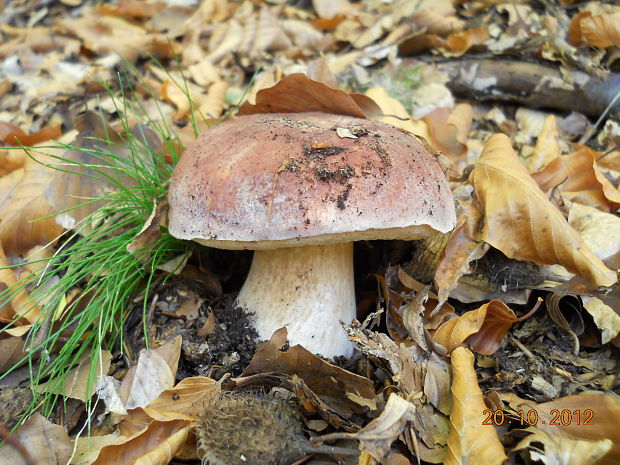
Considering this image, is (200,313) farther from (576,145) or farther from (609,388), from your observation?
(576,145)

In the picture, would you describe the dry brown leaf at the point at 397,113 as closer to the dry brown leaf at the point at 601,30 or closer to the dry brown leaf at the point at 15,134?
the dry brown leaf at the point at 601,30

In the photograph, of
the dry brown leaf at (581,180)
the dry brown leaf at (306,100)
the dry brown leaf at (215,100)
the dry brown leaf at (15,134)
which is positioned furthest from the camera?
the dry brown leaf at (215,100)

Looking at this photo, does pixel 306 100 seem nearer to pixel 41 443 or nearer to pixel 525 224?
pixel 525 224

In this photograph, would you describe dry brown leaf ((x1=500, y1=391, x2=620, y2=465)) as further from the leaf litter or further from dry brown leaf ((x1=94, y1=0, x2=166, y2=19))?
dry brown leaf ((x1=94, y1=0, x2=166, y2=19))

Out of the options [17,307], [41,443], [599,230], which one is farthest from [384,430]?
[17,307]

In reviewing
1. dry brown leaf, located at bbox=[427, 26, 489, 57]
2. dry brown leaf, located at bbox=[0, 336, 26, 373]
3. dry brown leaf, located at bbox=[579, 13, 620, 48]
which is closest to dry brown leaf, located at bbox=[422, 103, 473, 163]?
dry brown leaf, located at bbox=[427, 26, 489, 57]

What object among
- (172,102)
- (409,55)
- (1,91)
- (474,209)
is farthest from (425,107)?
(1,91)

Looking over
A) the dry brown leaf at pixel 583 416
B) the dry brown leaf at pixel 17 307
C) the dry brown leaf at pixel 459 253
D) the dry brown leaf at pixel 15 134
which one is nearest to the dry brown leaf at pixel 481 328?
the dry brown leaf at pixel 459 253
